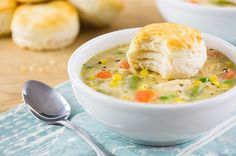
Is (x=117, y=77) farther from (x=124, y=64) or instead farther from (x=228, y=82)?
(x=228, y=82)

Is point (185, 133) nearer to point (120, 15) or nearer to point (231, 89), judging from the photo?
point (231, 89)

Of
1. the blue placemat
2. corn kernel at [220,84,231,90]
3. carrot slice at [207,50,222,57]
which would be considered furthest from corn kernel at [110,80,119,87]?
carrot slice at [207,50,222,57]

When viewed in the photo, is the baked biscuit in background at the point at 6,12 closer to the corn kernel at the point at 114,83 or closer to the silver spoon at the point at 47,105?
the silver spoon at the point at 47,105

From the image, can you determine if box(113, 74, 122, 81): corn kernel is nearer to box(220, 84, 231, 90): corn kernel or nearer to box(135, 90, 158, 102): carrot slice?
box(135, 90, 158, 102): carrot slice

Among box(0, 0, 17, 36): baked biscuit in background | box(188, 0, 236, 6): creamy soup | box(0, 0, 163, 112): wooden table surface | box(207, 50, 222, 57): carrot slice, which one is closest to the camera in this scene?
box(207, 50, 222, 57): carrot slice

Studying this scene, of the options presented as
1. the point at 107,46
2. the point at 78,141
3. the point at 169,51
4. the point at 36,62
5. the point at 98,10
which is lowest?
the point at 36,62

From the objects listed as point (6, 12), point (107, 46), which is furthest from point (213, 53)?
point (6, 12)

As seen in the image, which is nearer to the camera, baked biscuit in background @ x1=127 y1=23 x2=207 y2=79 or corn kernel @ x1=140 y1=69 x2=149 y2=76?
baked biscuit in background @ x1=127 y1=23 x2=207 y2=79
